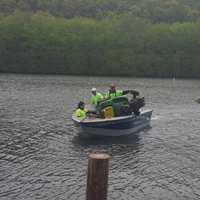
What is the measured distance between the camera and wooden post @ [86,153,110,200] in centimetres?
1267

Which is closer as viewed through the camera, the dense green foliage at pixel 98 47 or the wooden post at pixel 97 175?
the wooden post at pixel 97 175

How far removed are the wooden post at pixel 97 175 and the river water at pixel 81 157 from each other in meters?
4.76

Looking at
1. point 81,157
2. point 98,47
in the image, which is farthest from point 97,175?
point 98,47

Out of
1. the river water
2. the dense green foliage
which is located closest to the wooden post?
the river water

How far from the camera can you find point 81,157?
24031 mm

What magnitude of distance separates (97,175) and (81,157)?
11.3 m

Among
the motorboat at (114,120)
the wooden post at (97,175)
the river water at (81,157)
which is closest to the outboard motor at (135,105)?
the motorboat at (114,120)

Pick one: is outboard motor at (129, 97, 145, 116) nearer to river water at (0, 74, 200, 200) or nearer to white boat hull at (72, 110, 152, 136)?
white boat hull at (72, 110, 152, 136)

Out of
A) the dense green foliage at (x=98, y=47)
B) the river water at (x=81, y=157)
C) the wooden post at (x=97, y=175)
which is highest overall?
the dense green foliage at (x=98, y=47)

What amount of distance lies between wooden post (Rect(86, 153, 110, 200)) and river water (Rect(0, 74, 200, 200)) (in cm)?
476

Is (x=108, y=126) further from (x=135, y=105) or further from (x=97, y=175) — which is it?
(x=97, y=175)

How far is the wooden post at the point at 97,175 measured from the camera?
41.6 feet

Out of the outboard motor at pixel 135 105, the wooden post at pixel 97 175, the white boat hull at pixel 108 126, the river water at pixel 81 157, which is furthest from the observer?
the outboard motor at pixel 135 105

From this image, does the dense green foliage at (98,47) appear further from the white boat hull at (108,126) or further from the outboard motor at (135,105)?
the white boat hull at (108,126)
